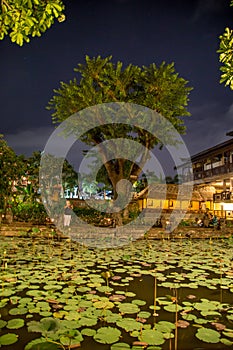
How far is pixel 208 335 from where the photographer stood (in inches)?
107

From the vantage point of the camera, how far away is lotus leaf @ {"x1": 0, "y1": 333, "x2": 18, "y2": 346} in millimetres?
2432

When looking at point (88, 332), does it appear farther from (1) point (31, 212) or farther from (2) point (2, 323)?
(1) point (31, 212)

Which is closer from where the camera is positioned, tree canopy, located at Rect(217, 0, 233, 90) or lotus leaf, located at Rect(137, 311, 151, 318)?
lotus leaf, located at Rect(137, 311, 151, 318)

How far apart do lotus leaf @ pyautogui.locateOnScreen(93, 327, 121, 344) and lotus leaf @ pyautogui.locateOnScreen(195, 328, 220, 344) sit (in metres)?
0.78

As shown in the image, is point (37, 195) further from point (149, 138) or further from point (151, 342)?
point (151, 342)

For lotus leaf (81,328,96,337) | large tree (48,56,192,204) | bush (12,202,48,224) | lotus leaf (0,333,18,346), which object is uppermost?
large tree (48,56,192,204)

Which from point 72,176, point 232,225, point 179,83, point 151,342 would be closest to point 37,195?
point 72,176

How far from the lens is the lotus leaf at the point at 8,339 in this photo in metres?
2.43

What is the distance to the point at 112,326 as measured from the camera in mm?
2908

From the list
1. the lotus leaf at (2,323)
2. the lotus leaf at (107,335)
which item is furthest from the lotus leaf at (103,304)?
the lotus leaf at (2,323)

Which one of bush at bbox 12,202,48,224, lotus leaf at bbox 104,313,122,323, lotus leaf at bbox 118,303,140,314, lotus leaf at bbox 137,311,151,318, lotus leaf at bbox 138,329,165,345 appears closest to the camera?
lotus leaf at bbox 138,329,165,345

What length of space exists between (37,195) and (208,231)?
9.86 m

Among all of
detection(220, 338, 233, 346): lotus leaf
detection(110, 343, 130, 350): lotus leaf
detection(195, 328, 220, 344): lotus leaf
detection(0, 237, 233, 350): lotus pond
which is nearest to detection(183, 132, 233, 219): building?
detection(0, 237, 233, 350): lotus pond

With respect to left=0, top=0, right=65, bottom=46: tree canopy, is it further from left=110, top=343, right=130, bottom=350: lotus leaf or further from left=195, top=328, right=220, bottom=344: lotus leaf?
left=195, top=328, right=220, bottom=344: lotus leaf
